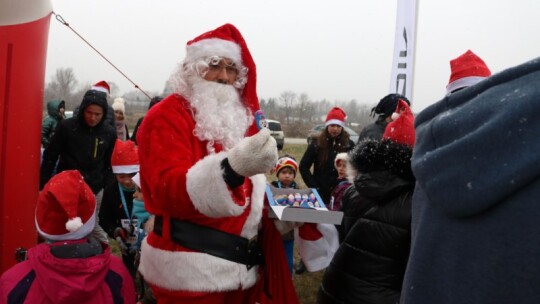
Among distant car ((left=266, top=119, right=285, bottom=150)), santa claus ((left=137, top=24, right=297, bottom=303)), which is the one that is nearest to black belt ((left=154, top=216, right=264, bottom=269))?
santa claus ((left=137, top=24, right=297, bottom=303))

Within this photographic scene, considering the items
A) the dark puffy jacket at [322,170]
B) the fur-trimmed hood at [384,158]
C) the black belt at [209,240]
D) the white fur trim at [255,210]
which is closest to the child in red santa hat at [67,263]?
the black belt at [209,240]

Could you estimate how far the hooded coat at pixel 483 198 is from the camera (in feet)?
2.17

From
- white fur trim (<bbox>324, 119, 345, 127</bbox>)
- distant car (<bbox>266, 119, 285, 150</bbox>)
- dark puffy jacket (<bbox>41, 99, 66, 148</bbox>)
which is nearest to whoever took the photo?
white fur trim (<bbox>324, 119, 345, 127</bbox>)

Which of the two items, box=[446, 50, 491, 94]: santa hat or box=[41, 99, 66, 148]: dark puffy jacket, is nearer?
box=[446, 50, 491, 94]: santa hat

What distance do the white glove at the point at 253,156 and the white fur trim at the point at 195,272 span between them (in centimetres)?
50

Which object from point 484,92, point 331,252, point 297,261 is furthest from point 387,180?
point 297,261

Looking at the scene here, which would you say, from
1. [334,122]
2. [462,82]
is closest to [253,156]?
[462,82]

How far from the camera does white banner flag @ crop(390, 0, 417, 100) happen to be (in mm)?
6188

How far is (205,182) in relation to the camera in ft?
5.81

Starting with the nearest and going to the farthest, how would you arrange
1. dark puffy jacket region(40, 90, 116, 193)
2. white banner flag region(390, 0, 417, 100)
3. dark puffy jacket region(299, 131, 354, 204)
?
dark puffy jacket region(40, 90, 116, 193) < dark puffy jacket region(299, 131, 354, 204) < white banner flag region(390, 0, 417, 100)

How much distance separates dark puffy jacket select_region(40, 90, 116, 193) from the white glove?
312 cm

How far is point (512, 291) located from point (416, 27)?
246 inches

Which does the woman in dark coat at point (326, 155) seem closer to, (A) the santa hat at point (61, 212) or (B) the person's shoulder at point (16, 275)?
(A) the santa hat at point (61, 212)

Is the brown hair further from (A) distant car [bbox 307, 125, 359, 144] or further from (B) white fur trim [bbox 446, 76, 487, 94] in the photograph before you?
(B) white fur trim [bbox 446, 76, 487, 94]
